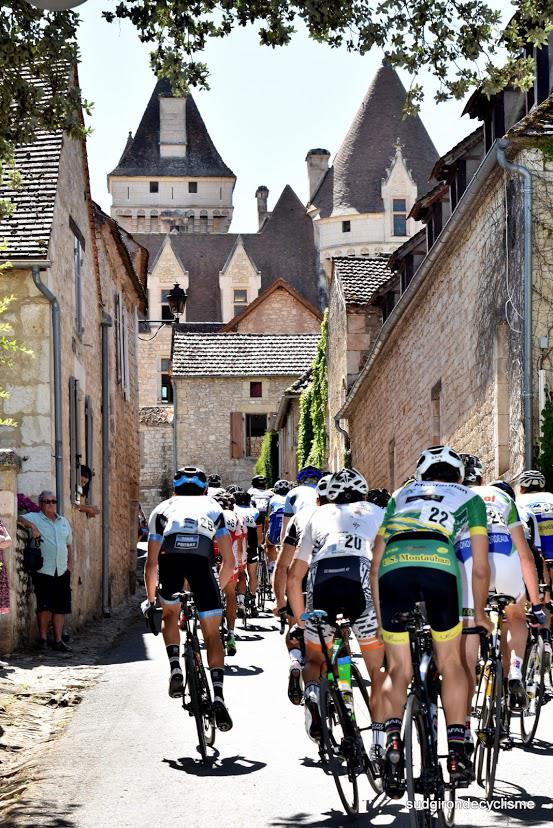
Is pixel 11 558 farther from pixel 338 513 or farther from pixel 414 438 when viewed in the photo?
pixel 414 438

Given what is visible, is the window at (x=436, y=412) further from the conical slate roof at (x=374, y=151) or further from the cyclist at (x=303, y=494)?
the conical slate roof at (x=374, y=151)

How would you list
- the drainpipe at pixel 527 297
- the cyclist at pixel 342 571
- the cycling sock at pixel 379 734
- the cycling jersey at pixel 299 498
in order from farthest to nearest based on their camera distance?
the drainpipe at pixel 527 297, the cycling jersey at pixel 299 498, the cyclist at pixel 342 571, the cycling sock at pixel 379 734

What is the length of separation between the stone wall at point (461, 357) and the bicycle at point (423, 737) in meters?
11.4

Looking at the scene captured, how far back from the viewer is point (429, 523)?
7.11 m

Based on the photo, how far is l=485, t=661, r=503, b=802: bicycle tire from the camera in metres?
7.68

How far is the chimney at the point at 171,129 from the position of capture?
123 metres

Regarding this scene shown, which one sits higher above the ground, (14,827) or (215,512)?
(215,512)

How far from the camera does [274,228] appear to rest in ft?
354

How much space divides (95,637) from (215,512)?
986 centimetres

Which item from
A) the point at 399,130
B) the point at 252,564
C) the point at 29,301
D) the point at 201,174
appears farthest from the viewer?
the point at 201,174

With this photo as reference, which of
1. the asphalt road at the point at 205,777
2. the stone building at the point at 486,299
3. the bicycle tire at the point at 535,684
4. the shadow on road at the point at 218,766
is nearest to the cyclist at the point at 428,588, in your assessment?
the asphalt road at the point at 205,777

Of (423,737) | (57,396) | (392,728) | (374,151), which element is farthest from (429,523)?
(374,151)

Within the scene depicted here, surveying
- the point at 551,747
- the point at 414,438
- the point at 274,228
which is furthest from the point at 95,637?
the point at 274,228

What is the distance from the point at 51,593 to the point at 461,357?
7577 mm
